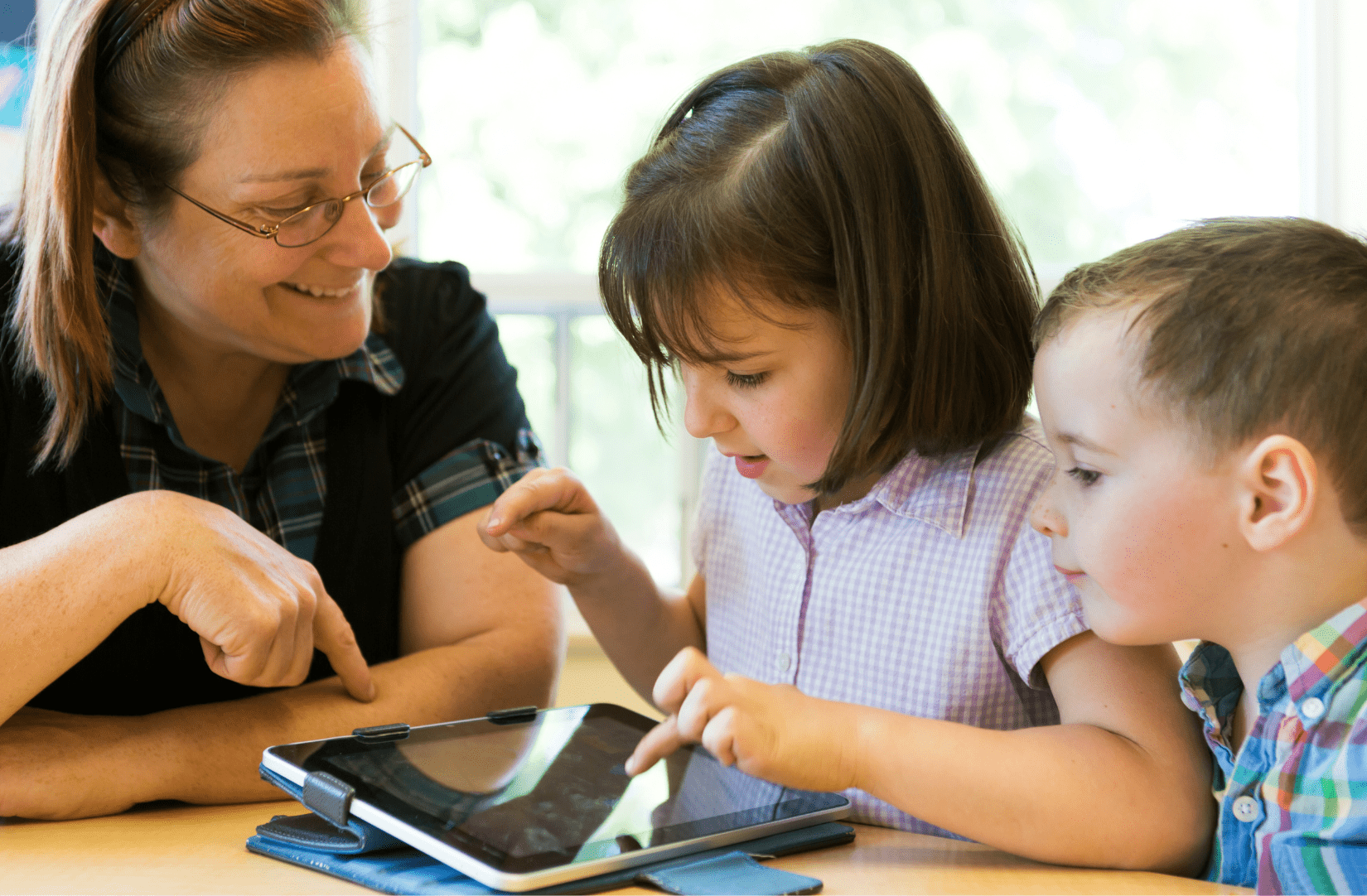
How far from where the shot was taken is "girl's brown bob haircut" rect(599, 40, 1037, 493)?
90cm

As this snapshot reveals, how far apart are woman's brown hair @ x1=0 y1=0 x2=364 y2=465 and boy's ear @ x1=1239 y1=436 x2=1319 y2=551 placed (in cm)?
93

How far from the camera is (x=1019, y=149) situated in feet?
7.47

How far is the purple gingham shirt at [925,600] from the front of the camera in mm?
902

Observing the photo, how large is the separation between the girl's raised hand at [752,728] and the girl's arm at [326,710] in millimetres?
388

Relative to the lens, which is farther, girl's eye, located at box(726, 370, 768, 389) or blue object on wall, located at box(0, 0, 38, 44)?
blue object on wall, located at box(0, 0, 38, 44)

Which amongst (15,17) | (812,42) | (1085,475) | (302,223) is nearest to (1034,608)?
(1085,475)

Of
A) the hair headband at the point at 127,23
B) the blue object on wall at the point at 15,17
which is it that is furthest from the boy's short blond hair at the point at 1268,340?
the blue object on wall at the point at 15,17

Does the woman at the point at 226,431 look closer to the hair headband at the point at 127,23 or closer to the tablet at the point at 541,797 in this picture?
the hair headband at the point at 127,23

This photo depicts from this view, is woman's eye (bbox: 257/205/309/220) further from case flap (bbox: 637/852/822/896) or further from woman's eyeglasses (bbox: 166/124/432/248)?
case flap (bbox: 637/852/822/896)

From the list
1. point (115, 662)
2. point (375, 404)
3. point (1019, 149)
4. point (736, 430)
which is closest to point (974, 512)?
point (736, 430)

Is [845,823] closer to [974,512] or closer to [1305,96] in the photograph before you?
[974,512]

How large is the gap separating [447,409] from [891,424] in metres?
0.55

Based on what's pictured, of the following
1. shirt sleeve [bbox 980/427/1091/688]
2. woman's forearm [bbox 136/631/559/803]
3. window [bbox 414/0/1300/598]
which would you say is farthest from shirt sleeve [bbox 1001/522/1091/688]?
window [bbox 414/0/1300/598]

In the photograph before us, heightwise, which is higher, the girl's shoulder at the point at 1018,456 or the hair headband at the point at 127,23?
the hair headband at the point at 127,23
